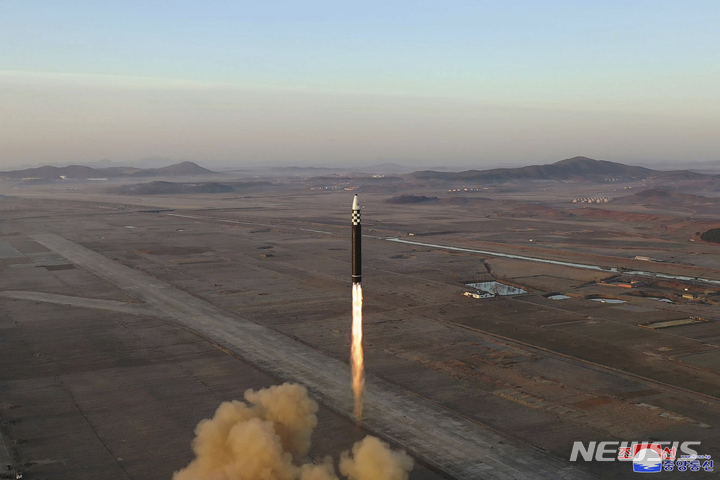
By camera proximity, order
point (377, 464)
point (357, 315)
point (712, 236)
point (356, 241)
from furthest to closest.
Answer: point (712, 236) < point (357, 315) < point (356, 241) < point (377, 464)

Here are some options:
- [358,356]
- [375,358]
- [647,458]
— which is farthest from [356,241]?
[647,458]

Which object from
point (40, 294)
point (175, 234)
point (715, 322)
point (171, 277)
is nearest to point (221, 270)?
point (171, 277)

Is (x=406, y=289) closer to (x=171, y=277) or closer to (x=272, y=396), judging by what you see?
(x=171, y=277)

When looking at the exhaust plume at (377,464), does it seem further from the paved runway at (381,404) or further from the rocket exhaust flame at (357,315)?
the rocket exhaust flame at (357,315)

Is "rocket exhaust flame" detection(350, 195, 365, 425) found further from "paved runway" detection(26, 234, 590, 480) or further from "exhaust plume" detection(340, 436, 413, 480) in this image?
"exhaust plume" detection(340, 436, 413, 480)

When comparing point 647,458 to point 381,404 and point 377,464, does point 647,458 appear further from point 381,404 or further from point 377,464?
point 377,464

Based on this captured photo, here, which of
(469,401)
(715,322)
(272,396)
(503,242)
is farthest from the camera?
(503,242)

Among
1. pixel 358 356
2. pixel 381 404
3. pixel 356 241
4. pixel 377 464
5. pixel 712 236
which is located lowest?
pixel 381 404

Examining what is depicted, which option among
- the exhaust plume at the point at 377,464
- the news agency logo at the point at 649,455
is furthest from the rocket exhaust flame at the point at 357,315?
the news agency logo at the point at 649,455
